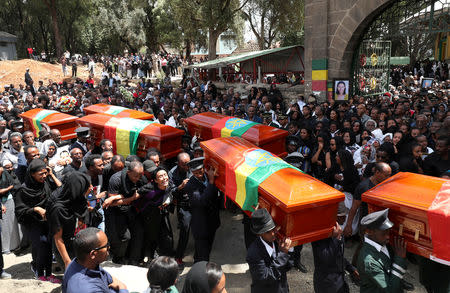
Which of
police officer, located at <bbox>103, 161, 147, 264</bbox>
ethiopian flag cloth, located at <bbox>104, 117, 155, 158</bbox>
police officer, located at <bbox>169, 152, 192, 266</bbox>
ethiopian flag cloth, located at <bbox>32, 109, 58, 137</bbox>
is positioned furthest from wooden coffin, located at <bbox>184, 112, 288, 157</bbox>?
ethiopian flag cloth, located at <bbox>32, 109, 58, 137</bbox>

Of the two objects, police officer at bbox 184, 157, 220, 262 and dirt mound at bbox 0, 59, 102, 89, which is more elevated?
dirt mound at bbox 0, 59, 102, 89

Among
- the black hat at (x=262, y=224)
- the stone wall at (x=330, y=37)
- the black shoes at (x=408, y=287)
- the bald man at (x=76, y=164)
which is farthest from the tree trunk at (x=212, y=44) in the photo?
the black hat at (x=262, y=224)

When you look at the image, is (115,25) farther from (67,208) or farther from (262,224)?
(262,224)

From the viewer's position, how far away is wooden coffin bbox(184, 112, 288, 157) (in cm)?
452

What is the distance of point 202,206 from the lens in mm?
3469

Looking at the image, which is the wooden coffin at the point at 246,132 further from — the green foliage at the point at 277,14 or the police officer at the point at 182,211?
the green foliage at the point at 277,14

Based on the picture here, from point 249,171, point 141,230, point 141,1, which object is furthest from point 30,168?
point 141,1

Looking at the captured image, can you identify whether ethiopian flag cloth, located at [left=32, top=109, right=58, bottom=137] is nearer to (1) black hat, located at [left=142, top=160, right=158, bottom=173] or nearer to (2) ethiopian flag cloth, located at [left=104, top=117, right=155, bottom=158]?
(2) ethiopian flag cloth, located at [left=104, top=117, right=155, bottom=158]

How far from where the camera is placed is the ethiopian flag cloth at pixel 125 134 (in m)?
5.30

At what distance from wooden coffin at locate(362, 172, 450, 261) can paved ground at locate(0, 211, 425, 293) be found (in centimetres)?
117

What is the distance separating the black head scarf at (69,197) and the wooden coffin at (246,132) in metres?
2.17

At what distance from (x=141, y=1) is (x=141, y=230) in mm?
21996

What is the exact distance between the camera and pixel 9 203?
411cm

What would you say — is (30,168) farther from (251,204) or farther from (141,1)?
(141,1)
